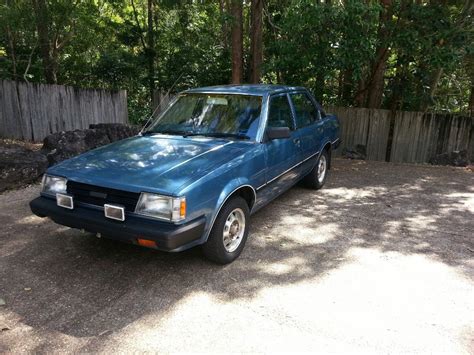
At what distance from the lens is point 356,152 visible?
391 inches

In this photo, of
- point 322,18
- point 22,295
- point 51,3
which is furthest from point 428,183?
point 51,3

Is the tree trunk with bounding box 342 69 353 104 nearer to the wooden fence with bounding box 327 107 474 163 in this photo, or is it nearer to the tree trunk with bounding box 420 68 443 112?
the wooden fence with bounding box 327 107 474 163

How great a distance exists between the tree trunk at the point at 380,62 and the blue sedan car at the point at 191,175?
4464mm

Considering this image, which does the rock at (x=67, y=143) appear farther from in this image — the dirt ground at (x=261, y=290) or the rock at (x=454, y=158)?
the rock at (x=454, y=158)

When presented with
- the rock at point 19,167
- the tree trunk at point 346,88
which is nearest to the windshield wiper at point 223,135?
the rock at point 19,167

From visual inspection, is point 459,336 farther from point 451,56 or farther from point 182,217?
point 451,56

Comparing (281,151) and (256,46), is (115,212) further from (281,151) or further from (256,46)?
(256,46)

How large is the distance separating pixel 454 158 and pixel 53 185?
856 cm

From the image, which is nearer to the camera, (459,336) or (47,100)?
(459,336)

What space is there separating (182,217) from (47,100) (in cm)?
816

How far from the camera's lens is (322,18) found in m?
7.27

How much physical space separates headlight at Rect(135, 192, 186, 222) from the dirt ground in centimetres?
71

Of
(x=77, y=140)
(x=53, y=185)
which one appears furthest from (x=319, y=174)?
(x=77, y=140)

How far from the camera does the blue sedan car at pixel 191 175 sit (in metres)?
3.24
